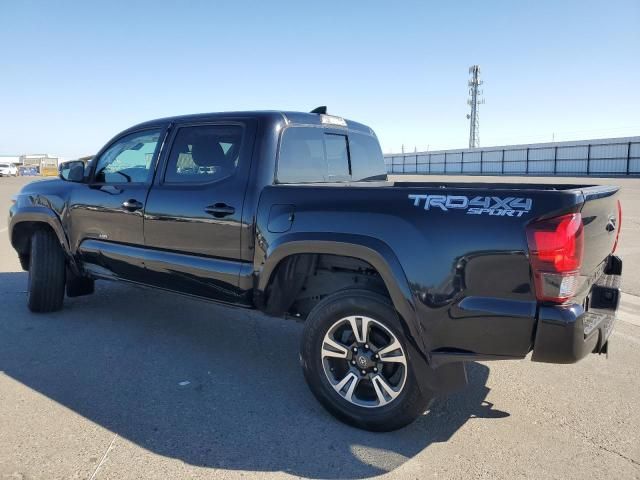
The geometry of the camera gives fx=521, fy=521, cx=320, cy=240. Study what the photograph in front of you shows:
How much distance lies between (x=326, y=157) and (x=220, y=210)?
3.46ft

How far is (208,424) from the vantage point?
10.3ft

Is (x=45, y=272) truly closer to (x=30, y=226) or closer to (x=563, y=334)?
(x=30, y=226)

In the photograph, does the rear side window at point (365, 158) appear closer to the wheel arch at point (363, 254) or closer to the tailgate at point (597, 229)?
the wheel arch at point (363, 254)

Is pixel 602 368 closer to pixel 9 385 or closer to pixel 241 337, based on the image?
pixel 241 337

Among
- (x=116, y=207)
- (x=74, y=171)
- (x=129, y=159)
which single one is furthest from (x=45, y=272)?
(x=129, y=159)

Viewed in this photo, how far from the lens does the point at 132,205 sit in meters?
4.35

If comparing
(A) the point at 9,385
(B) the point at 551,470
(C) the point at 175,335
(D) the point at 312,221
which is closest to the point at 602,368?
(B) the point at 551,470

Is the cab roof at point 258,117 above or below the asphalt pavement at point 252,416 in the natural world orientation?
above

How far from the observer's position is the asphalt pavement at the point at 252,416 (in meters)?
2.71

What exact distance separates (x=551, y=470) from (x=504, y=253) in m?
1.15

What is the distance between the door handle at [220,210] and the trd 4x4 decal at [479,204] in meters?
1.39

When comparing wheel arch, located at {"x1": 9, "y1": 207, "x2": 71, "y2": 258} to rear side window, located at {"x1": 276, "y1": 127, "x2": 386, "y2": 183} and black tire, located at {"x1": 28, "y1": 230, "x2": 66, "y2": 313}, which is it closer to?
black tire, located at {"x1": 28, "y1": 230, "x2": 66, "y2": 313}

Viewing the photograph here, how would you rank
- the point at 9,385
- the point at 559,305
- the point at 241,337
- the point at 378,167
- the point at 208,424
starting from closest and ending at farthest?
the point at 559,305, the point at 208,424, the point at 9,385, the point at 241,337, the point at 378,167

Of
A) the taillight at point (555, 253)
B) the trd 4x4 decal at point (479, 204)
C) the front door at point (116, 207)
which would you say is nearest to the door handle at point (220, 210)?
the front door at point (116, 207)
